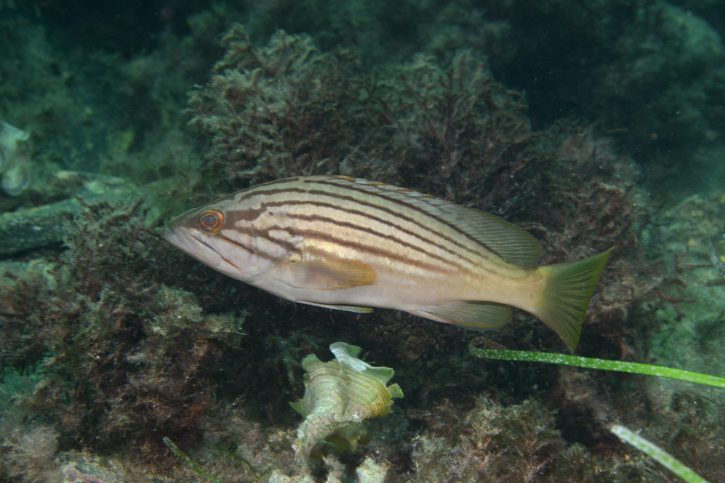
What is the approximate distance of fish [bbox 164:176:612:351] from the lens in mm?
2951

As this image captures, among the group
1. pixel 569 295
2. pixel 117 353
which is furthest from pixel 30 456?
pixel 569 295

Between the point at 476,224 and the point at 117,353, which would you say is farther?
the point at 476,224

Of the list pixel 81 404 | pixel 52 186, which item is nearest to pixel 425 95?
pixel 81 404

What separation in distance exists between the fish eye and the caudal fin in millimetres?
2244

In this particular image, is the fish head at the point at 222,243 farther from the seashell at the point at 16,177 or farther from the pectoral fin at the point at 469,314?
the seashell at the point at 16,177

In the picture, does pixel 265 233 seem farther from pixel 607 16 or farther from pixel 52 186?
pixel 607 16

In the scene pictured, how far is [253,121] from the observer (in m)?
4.25

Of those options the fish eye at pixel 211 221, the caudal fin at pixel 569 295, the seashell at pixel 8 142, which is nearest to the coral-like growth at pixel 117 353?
the fish eye at pixel 211 221

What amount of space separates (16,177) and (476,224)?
23.2ft

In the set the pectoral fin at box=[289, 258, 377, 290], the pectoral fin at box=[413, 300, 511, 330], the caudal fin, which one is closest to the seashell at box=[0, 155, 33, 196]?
the pectoral fin at box=[289, 258, 377, 290]

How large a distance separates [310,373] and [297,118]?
2454 mm

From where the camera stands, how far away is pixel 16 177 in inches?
261

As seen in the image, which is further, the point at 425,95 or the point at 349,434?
the point at 425,95

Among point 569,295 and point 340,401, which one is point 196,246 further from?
point 569,295
